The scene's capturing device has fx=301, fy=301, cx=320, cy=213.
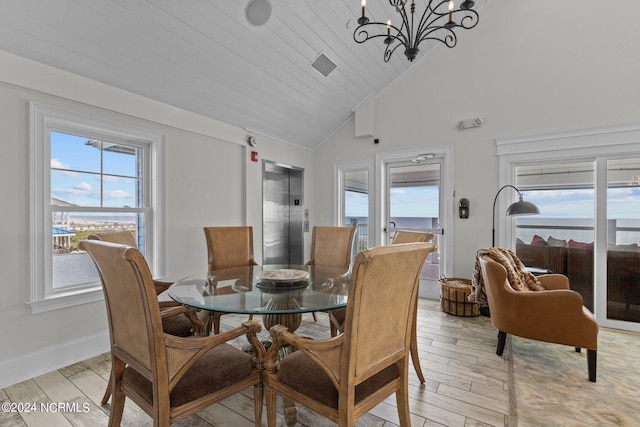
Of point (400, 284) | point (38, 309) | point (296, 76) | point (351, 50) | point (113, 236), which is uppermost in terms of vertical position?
point (351, 50)

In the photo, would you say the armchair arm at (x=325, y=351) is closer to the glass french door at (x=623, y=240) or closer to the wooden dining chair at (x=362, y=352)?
the wooden dining chair at (x=362, y=352)

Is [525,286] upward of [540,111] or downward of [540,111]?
downward

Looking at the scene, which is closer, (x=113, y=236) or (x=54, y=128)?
(x=113, y=236)

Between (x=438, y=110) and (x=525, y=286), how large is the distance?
2.53 metres

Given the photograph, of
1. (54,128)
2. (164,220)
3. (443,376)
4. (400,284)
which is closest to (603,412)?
(443,376)

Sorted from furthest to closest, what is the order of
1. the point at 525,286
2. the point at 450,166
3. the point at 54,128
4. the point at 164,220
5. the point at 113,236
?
the point at 450,166 → the point at 164,220 → the point at 525,286 → the point at 54,128 → the point at 113,236

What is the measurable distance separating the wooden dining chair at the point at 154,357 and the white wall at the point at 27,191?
53.0 inches

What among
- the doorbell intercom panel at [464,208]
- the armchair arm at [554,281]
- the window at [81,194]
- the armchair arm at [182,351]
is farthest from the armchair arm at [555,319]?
the window at [81,194]

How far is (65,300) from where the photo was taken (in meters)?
2.43

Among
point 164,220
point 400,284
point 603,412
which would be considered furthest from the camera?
point 164,220

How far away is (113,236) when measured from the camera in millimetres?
2107

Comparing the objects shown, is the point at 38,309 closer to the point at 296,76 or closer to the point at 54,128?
the point at 54,128

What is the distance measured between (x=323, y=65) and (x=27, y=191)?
10.1 feet

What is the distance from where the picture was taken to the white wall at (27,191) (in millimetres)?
2160
